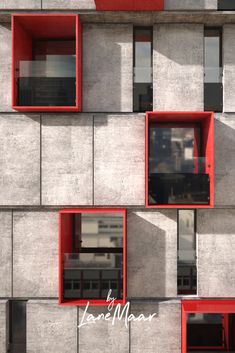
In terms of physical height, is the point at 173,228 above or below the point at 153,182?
below

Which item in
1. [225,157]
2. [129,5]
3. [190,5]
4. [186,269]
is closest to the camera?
[129,5]

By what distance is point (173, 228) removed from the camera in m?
9.77

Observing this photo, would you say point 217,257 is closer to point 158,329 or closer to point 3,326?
point 158,329

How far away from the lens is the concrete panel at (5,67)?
985cm

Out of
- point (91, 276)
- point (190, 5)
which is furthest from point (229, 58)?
point (91, 276)

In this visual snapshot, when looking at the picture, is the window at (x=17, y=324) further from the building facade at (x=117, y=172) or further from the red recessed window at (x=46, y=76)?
the red recessed window at (x=46, y=76)

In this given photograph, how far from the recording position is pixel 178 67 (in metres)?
9.84

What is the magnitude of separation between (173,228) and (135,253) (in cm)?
143

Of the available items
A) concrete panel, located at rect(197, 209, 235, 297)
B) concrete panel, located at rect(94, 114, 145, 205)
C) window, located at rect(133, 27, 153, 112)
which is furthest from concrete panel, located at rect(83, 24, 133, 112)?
concrete panel, located at rect(197, 209, 235, 297)

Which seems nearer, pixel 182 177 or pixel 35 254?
pixel 182 177

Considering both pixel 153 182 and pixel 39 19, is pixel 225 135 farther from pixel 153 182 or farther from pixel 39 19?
pixel 39 19

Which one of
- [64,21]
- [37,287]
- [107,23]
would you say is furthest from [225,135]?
[37,287]

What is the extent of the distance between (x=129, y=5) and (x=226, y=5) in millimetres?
3041

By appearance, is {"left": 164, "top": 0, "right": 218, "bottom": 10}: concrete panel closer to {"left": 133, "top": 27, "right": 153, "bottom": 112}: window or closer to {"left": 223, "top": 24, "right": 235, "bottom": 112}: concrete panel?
{"left": 223, "top": 24, "right": 235, "bottom": 112}: concrete panel
